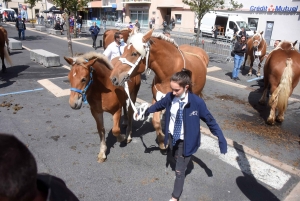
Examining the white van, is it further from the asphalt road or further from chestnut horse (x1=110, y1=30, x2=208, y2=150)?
chestnut horse (x1=110, y1=30, x2=208, y2=150)

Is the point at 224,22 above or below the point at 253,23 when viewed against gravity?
below

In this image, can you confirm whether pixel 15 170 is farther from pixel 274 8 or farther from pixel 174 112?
pixel 274 8

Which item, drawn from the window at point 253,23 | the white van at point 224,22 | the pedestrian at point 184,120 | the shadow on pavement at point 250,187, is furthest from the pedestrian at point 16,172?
the window at point 253,23

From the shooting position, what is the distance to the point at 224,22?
87.1 ft

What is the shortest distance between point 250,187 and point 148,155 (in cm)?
184

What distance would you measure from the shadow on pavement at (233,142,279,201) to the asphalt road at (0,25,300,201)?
0.01 m

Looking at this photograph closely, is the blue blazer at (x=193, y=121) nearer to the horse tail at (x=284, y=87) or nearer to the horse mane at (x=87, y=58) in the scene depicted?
the horse mane at (x=87, y=58)

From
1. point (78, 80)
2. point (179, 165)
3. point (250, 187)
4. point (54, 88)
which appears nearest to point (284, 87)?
point (250, 187)

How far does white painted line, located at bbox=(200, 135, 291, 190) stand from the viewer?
3.82 metres

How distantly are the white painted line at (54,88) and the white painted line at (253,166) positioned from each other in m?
4.87

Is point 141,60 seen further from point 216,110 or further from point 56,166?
point 216,110

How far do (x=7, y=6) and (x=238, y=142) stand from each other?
59.3 m

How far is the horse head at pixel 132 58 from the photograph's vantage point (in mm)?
3416

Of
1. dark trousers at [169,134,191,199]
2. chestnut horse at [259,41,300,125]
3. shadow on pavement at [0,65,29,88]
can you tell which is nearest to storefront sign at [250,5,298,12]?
chestnut horse at [259,41,300,125]
